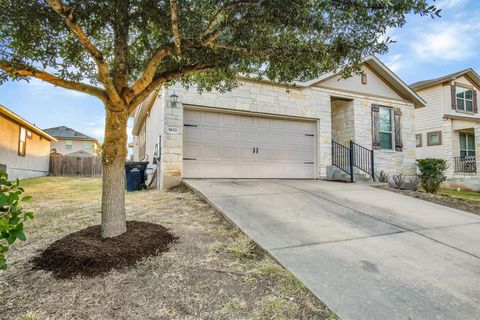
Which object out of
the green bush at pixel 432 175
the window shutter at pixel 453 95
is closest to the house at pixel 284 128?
the green bush at pixel 432 175

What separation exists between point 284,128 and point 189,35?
5.99 metres

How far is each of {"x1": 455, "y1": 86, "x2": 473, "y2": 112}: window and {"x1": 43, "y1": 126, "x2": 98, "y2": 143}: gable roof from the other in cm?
2983

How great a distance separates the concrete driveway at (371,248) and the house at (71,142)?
25854mm

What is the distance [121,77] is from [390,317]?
3.43m

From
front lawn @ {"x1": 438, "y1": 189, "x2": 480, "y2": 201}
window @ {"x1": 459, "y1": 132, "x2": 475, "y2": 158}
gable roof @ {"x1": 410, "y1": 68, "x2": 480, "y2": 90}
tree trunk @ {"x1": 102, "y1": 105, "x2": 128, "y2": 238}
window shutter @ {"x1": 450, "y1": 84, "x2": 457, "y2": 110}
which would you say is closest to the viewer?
tree trunk @ {"x1": 102, "y1": 105, "x2": 128, "y2": 238}

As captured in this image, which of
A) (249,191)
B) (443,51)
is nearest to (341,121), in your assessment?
(249,191)

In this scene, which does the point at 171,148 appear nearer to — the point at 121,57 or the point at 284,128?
the point at 284,128

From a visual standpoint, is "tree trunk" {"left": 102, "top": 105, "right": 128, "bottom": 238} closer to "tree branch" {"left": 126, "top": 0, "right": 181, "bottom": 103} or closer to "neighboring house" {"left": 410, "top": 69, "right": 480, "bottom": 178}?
"tree branch" {"left": 126, "top": 0, "right": 181, "bottom": 103}

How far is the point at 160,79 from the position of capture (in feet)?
11.1

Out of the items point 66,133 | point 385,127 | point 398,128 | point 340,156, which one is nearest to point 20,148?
point 340,156

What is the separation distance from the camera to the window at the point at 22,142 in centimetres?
1288

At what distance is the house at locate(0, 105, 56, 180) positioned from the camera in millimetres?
11172

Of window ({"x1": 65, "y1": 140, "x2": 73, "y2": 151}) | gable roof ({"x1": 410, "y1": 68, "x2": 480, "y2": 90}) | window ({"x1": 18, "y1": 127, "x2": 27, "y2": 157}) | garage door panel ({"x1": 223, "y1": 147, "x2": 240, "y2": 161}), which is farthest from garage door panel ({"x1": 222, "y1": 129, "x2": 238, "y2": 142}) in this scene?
window ({"x1": 65, "y1": 140, "x2": 73, "y2": 151})

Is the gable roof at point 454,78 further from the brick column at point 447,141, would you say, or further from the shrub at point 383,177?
the shrub at point 383,177
